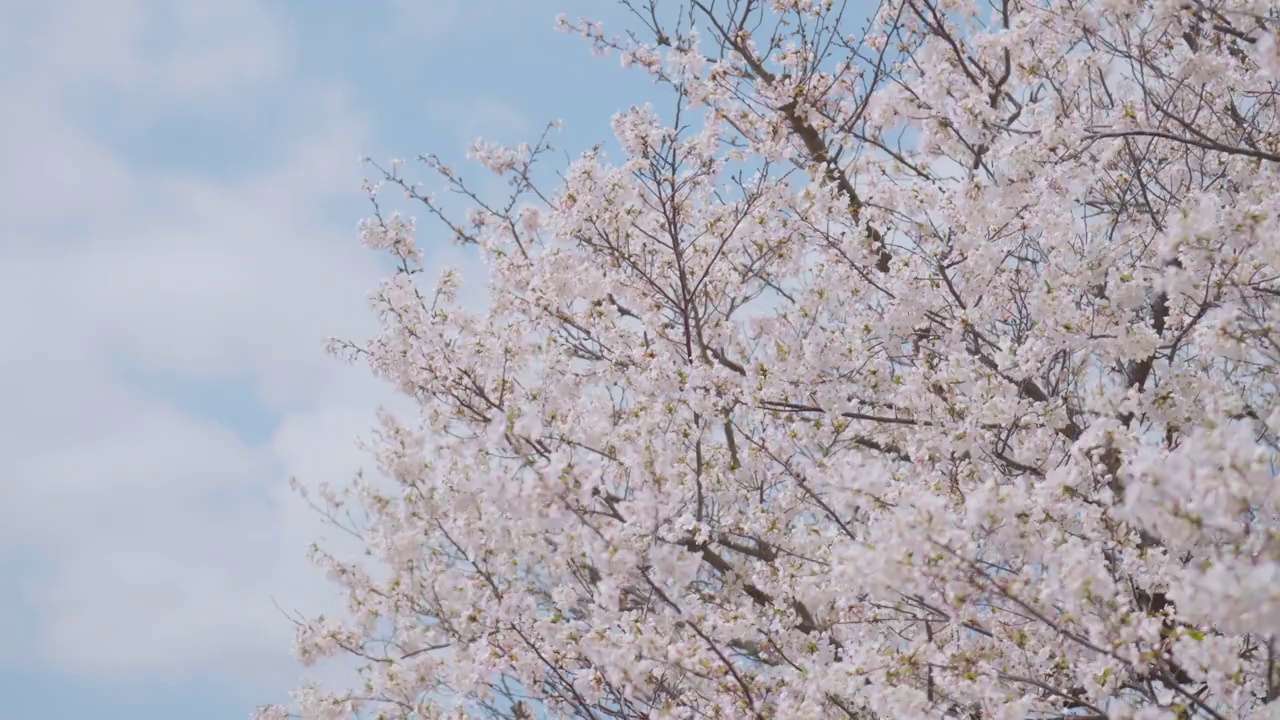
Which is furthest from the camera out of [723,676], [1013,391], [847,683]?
[1013,391]

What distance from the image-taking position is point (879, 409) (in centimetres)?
751

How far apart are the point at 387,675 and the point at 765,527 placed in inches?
127

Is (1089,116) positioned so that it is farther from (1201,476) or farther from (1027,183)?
(1201,476)

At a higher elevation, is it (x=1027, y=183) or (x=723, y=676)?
Answer: (x=1027, y=183)

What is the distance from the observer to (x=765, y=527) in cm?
682

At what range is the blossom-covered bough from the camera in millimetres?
4297

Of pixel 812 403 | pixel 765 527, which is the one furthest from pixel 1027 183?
pixel 765 527

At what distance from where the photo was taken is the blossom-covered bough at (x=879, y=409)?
14.1 feet

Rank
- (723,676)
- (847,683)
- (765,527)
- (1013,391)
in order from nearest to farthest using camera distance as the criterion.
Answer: (847,683), (723,676), (1013,391), (765,527)

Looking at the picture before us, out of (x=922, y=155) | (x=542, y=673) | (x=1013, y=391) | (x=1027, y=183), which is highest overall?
(x=922, y=155)

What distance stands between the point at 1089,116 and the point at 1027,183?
1.15 m

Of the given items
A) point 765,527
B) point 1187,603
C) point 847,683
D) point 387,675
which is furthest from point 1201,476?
point 387,675

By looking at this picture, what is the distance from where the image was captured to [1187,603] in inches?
119

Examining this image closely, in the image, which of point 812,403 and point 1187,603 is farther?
point 812,403
